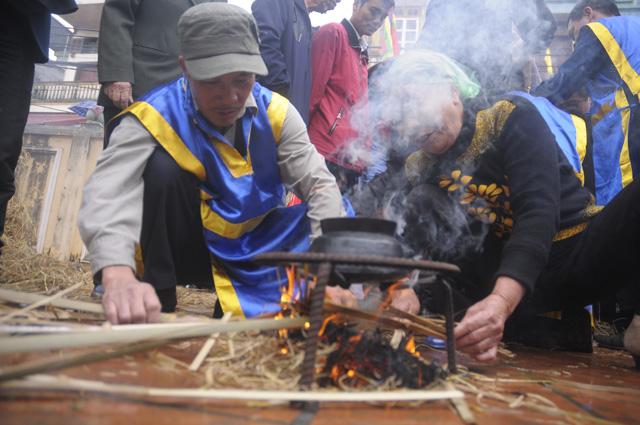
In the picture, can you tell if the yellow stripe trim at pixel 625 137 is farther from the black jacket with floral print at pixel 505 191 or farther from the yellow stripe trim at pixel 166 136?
the yellow stripe trim at pixel 166 136

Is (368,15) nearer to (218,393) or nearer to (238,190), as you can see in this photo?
(238,190)

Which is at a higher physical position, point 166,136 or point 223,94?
point 223,94

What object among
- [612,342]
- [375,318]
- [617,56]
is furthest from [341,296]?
[617,56]

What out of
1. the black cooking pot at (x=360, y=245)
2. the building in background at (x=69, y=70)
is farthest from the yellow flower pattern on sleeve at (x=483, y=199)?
the building in background at (x=69, y=70)

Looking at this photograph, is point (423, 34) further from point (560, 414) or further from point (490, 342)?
point (560, 414)

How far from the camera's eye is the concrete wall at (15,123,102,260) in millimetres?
10633

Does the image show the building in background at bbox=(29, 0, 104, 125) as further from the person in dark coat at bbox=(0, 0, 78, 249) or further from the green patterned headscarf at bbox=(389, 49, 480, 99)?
the green patterned headscarf at bbox=(389, 49, 480, 99)

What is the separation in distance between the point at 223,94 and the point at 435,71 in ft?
3.82

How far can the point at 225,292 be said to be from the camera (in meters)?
2.54

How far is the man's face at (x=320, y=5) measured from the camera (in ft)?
13.9

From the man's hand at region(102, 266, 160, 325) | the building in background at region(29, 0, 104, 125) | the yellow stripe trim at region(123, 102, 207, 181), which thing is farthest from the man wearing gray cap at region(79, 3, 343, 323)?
the building in background at region(29, 0, 104, 125)

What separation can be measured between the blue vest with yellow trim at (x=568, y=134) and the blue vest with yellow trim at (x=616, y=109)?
1.29 feet

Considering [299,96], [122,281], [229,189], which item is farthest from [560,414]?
[299,96]

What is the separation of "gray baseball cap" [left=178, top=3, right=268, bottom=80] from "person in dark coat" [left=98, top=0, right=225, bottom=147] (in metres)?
1.04
